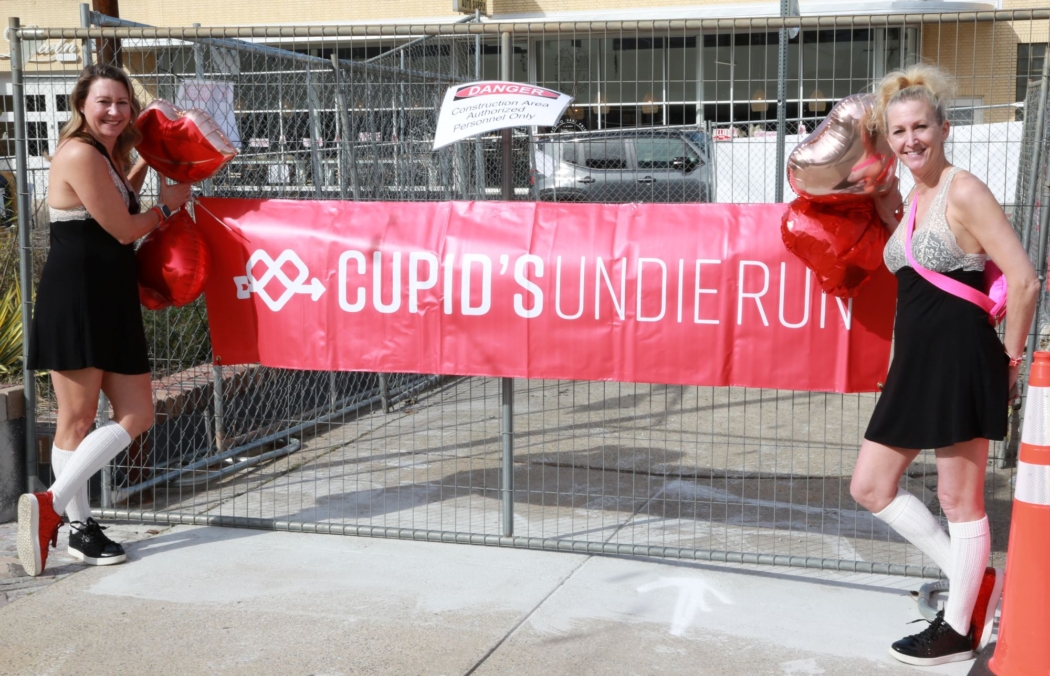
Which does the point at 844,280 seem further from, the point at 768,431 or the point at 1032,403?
the point at 768,431

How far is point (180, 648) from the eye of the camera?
3.85 metres

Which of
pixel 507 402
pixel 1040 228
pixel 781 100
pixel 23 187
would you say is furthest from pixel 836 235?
pixel 23 187

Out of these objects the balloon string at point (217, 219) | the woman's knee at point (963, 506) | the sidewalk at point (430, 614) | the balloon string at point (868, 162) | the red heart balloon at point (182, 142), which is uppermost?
the red heart balloon at point (182, 142)

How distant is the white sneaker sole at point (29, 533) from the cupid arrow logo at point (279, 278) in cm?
126

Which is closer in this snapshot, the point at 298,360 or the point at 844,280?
the point at 844,280

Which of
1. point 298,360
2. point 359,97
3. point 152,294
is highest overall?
point 359,97

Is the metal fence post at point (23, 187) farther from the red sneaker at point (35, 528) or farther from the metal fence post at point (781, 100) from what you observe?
the metal fence post at point (781, 100)

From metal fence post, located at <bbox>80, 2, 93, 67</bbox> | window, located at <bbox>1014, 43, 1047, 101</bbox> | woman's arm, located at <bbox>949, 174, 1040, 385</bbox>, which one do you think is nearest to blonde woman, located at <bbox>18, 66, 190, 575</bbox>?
metal fence post, located at <bbox>80, 2, 93, 67</bbox>

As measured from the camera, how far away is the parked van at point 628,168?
8008 mm

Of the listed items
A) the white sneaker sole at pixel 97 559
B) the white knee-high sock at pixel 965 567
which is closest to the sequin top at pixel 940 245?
the white knee-high sock at pixel 965 567

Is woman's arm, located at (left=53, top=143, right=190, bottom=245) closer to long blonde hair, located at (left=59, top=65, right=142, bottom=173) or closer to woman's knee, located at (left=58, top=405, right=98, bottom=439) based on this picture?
long blonde hair, located at (left=59, top=65, right=142, bottom=173)

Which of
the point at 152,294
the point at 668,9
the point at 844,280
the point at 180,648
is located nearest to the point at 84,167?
the point at 152,294

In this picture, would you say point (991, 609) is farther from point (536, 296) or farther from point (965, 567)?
point (536, 296)

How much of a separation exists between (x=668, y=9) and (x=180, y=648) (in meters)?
25.1
